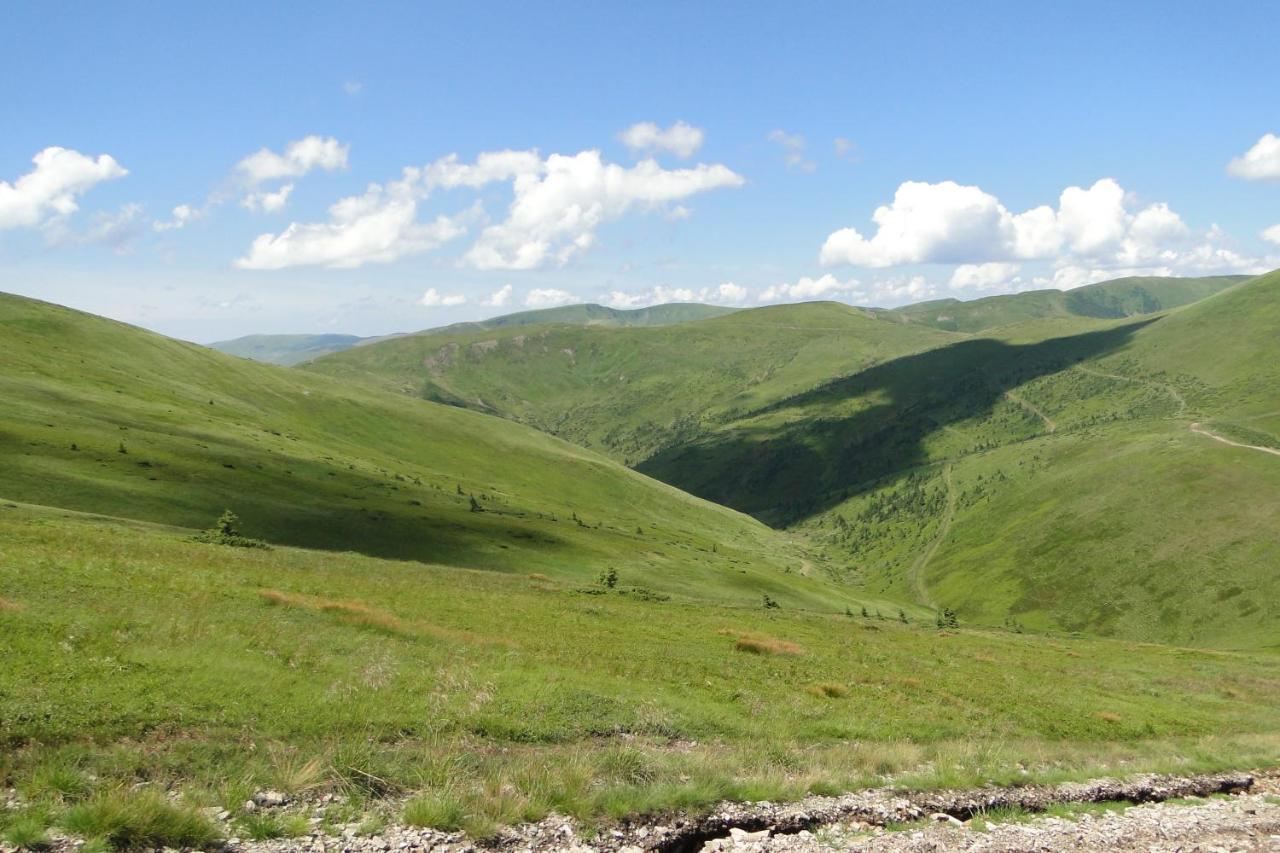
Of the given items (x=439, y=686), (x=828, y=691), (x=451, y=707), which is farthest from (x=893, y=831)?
(x=828, y=691)

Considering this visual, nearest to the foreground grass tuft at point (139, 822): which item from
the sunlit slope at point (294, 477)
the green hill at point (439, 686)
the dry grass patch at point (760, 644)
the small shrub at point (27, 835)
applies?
the green hill at point (439, 686)

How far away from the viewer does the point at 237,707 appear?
1756 cm

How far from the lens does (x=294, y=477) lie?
104 meters

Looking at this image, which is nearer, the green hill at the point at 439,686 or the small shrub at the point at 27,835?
the small shrub at the point at 27,835

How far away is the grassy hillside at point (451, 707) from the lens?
14.3 metres

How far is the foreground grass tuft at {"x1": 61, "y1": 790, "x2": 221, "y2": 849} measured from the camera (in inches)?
442

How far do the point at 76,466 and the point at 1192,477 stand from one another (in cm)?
22385

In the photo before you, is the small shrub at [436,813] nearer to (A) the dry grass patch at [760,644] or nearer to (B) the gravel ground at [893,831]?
(B) the gravel ground at [893,831]

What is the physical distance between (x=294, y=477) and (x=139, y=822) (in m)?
A: 102

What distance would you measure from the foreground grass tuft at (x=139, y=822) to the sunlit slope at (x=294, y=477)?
219ft

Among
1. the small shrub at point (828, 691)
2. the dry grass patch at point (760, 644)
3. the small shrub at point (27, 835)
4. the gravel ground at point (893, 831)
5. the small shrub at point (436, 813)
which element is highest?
the small shrub at point (27, 835)

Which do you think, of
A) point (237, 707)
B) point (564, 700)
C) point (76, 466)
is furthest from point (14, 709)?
point (76, 466)

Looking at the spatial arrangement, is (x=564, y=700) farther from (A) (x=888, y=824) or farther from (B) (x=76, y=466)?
(B) (x=76, y=466)

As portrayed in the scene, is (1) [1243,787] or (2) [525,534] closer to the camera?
(1) [1243,787]
